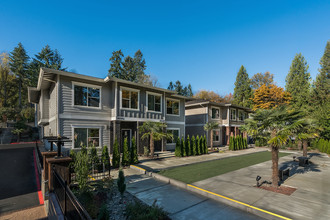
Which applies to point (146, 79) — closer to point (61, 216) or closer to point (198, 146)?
point (198, 146)

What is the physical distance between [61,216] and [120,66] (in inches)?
1856

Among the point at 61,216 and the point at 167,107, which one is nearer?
the point at 61,216

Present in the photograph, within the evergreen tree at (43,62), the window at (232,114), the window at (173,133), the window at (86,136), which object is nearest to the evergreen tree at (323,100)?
the window at (232,114)

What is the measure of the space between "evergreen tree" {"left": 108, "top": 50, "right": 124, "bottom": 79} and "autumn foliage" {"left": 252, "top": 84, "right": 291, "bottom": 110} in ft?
119

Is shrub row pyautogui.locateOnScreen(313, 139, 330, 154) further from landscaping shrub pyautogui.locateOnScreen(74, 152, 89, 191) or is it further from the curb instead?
landscaping shrub pyautogui.locateOnScreen(74, 152, 89, 191)

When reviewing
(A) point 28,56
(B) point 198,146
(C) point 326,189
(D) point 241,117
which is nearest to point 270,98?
(D) point 241,117

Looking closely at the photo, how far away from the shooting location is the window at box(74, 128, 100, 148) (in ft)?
39.9

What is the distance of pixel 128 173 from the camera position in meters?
9.37

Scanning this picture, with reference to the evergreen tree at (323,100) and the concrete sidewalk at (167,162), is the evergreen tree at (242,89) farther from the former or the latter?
the concrete sidewalk at (167,162)

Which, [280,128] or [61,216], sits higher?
[280,128]

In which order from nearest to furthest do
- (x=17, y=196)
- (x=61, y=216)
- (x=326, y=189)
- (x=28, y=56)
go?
(x=61, y=216) → (x=17, y=196) → (x=326, y=189) → (x=28, y=56)

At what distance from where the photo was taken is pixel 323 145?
18.9 metres

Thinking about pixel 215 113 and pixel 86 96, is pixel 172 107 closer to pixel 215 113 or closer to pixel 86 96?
pixel 215 113

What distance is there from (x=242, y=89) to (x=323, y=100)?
22.5 m
